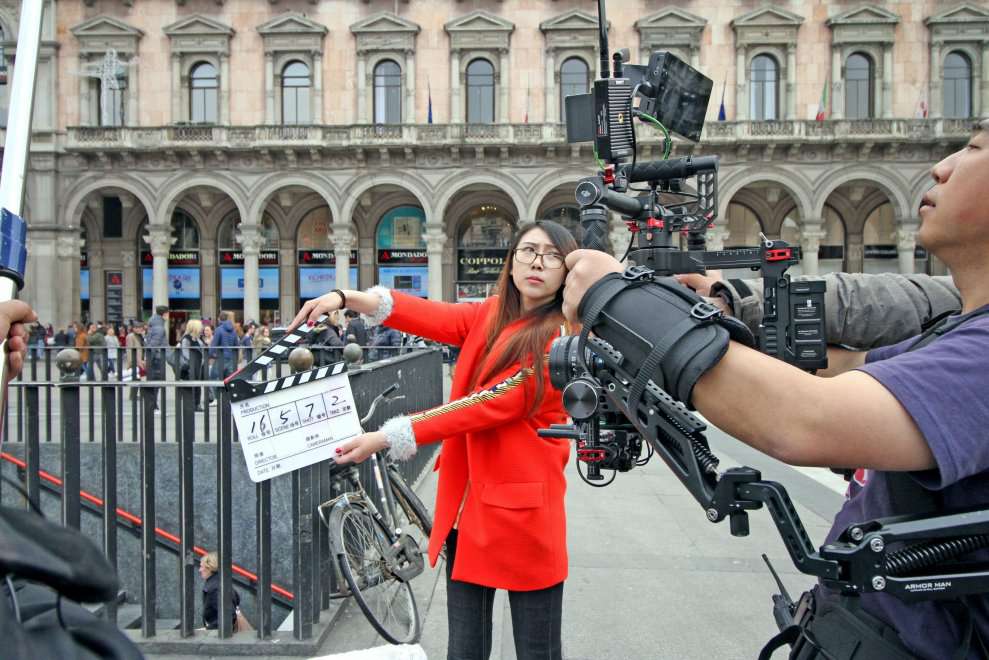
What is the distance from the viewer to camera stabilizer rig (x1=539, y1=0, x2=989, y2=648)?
131 centimetres

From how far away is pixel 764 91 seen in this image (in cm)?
2870

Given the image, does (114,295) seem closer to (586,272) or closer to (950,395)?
(586,272)

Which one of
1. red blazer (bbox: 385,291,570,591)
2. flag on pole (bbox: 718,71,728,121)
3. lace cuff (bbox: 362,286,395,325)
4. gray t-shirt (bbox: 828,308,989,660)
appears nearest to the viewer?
gray t-shirt (bbox: 828,308,989,660)

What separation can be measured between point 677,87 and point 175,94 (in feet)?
101

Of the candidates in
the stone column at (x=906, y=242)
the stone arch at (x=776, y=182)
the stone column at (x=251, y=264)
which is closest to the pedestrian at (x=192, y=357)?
the stone column at (x=251, y=264)

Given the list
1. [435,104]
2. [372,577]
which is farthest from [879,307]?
[435,104]

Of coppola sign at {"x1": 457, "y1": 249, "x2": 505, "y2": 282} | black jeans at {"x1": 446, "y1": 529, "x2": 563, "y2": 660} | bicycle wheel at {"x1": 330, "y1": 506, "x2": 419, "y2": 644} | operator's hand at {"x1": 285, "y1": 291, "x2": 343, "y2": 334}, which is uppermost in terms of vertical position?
coppola sign at {"x1": 457, "y1": 249, "x2": 505, "y2": 282}

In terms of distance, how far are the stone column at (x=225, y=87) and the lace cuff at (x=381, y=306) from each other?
94.2 feet

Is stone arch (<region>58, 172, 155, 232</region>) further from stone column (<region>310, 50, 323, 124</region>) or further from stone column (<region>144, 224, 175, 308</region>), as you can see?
stone column (<region>310, 50, 323, 124</region>)

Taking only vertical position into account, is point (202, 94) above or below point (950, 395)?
above

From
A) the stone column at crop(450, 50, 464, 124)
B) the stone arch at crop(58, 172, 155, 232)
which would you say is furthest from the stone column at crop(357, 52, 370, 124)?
the stone arch at crop(58, 172, 155, 232)

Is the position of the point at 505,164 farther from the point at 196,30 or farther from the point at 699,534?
the point at 699,534

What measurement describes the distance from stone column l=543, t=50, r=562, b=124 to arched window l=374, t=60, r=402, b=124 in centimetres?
576

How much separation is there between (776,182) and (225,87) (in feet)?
71.1
